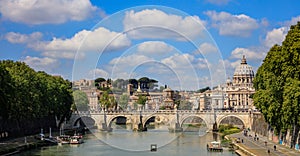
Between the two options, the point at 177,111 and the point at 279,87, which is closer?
the point at 279,87

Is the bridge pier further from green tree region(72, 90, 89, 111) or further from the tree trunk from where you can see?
green tree region(72, 90, 89, 111)

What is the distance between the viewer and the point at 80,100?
37.2 m

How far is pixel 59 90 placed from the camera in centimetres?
7719

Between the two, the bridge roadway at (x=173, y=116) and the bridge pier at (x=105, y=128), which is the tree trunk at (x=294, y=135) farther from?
the bridge pier at (x=105, y=128)

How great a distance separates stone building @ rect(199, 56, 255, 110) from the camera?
108 metres

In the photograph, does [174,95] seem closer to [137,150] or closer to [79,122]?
[137,150]

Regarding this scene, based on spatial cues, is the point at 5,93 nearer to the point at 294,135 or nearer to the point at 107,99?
the point at 107,99

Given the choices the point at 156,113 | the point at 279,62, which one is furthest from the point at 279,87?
the point at 156,113

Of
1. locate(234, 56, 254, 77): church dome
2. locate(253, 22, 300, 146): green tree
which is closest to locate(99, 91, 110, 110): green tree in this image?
locate(253, 22, 300, 146): green tree

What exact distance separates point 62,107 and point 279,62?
43454 mm

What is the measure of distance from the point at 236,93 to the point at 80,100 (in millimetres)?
116841

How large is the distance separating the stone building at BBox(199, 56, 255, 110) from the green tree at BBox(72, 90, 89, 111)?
5467 centimetres

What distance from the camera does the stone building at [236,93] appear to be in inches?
4250

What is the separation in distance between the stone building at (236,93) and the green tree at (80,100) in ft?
179
